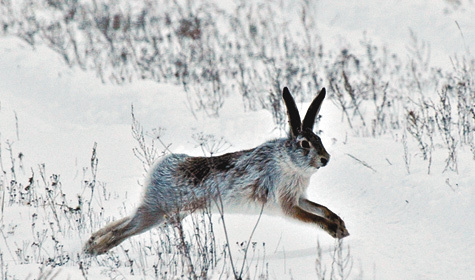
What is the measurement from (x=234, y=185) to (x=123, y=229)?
105cm

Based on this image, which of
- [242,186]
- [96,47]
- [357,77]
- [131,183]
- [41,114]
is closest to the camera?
[242,186]

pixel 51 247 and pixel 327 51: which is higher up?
pixel 327 51

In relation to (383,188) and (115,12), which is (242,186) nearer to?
(383,188)

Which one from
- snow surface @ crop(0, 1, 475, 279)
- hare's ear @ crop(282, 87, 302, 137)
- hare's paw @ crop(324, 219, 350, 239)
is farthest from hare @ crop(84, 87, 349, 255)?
snow surface @ crop(0, 1, 475, 279)

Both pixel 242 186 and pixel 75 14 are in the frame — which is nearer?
pixel 242 186

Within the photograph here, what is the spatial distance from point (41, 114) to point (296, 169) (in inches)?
223

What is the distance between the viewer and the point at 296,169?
5637 millimetres

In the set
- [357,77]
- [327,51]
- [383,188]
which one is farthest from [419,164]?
[327,51]

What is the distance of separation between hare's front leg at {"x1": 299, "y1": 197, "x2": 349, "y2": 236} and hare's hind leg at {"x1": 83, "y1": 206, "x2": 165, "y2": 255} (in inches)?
49.7

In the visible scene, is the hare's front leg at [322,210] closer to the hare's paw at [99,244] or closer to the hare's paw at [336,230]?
the hare's paw at [336,230]

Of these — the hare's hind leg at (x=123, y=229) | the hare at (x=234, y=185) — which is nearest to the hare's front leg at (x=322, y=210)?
the hare at (x=234, y=185)

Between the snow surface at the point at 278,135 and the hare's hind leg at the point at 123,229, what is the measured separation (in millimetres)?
222

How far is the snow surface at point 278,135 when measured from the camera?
5.07 m

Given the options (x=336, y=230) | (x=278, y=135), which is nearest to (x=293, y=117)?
(x=336, y=230)
